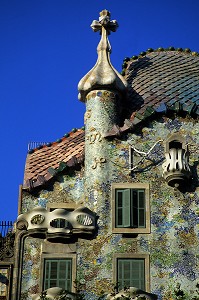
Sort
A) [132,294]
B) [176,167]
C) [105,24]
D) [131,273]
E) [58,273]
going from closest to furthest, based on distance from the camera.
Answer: [132,294] → [131,273] → [58,273] → [176,167] → [105,24]

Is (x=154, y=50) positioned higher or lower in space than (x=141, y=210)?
higher

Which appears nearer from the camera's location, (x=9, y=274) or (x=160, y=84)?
(x=9, y=274)

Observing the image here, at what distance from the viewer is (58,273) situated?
2406cm

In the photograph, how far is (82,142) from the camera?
28203 millimetres

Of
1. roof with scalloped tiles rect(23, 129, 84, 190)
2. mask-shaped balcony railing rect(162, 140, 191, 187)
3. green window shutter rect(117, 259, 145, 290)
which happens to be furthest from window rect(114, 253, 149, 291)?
roof with scalloped tiles rect(23, 129, 84, 190)

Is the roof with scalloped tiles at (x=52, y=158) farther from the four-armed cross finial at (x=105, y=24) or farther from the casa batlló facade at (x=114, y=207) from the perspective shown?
the four-armed cross finial at (x=105, y=24)

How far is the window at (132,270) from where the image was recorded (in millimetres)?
23734

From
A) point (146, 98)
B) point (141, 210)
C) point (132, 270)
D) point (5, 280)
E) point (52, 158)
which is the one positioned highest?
point (146, 98)

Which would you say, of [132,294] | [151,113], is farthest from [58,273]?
[151,113]

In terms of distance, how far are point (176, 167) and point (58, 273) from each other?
465 cm

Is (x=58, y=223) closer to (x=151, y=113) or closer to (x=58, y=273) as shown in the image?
(x=58, y=273)

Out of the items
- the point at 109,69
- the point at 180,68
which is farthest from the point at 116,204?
the point at 180,68

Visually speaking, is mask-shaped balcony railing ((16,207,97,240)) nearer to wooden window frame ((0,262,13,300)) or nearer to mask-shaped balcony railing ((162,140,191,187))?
wooden window frame ((0,262,13,300))

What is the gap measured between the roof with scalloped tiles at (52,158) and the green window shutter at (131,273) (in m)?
3.74
